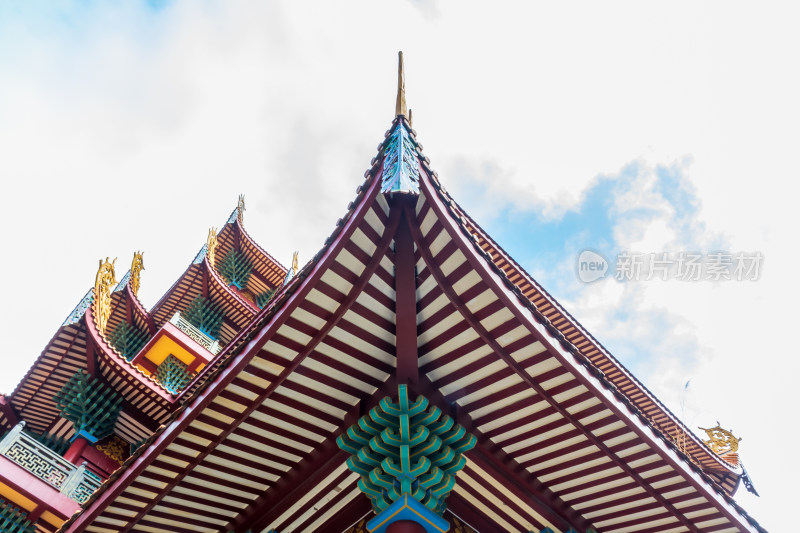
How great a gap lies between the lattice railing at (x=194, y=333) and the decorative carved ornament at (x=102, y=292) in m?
3.12

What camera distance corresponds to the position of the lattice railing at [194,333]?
18359 mm

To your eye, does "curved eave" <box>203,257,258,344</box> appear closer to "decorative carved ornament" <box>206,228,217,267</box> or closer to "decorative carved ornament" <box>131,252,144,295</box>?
"decorative carved ornament" <box>206,228,217,267</box>

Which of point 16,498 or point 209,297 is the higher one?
point 209,297

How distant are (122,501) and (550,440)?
4.90 m

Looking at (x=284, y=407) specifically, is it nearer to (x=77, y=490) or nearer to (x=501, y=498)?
(x=501, y=498)

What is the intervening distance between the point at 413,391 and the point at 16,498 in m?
11.1

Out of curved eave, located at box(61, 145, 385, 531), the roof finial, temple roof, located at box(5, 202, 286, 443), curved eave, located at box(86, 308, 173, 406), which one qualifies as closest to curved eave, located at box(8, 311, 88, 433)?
temple roof, located at box(5, 202, 286, 443)

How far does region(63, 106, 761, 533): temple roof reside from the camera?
17.2 feet

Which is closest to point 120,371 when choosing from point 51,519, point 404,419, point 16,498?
point 16,498

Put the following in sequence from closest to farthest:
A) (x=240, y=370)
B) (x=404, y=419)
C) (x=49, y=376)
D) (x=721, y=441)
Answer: (x=240, y=370)
(x=404, y=419)
(x=721, y=441)
(x=49, y=376)

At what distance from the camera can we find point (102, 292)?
48.9ft

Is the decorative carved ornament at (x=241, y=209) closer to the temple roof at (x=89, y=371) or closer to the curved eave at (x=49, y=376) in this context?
the temple roof at (x=89, y=371)

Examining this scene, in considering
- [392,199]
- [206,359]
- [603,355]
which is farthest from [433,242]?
[206,359]

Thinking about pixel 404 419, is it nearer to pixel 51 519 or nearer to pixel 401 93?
pixel 401 93
